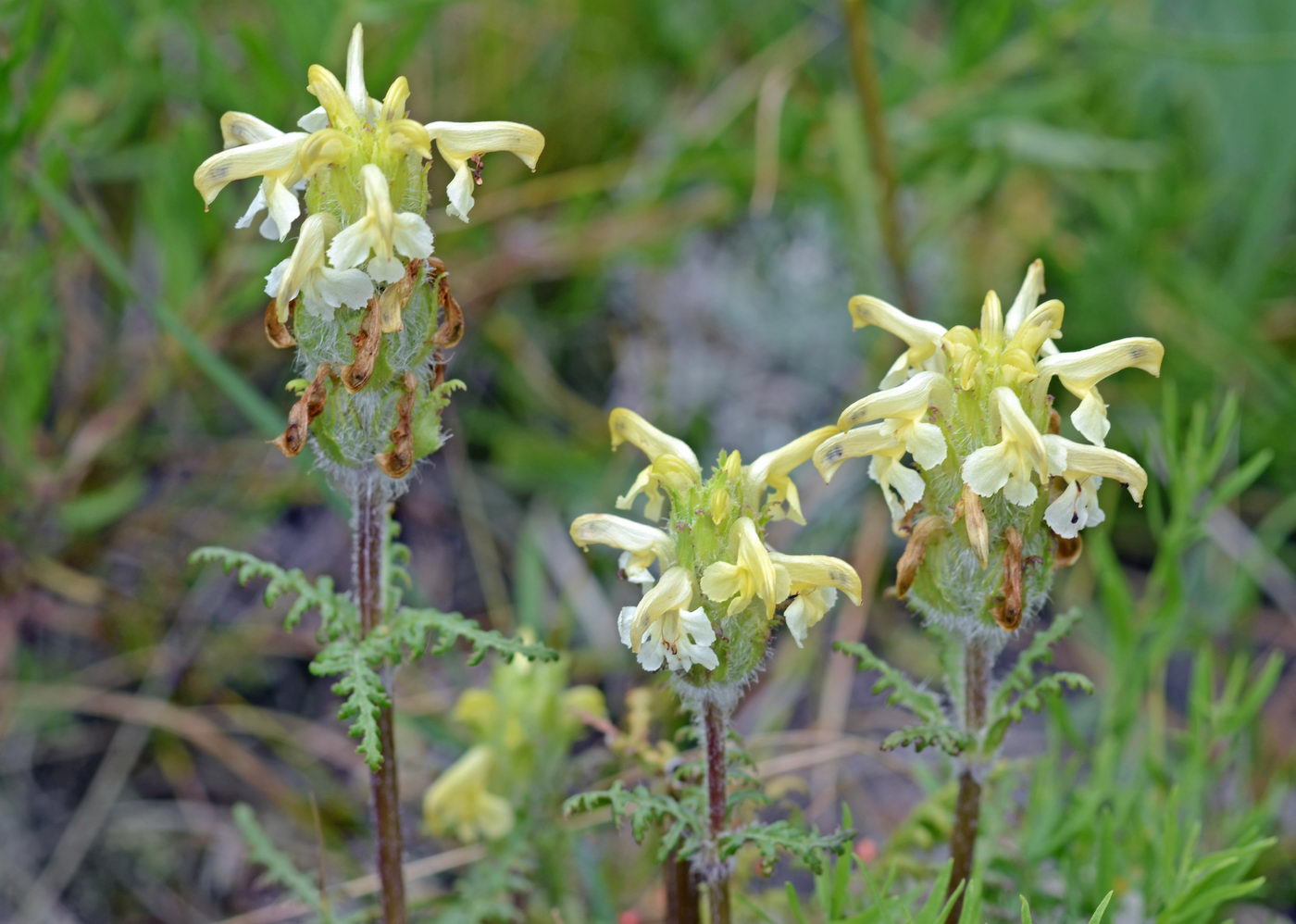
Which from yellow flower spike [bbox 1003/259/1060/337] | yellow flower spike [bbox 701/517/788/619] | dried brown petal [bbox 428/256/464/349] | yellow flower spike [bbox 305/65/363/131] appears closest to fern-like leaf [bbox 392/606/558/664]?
yellow flower spike [bbox 701/517/788/619]

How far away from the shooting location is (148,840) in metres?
2.63

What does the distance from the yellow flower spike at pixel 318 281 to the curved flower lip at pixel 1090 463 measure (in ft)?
2.54

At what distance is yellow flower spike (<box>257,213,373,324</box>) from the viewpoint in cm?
129

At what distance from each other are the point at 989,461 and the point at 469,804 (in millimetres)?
1200

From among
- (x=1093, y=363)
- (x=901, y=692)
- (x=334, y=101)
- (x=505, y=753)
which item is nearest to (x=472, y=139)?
(x=334, y=101)

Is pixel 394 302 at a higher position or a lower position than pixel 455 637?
higher

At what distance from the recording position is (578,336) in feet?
12.0

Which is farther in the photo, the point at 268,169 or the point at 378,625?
the point at 378,625

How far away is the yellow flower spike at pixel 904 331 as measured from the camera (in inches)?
57.4

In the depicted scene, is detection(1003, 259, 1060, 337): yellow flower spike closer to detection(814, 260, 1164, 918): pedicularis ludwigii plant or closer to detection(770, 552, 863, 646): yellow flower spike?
detection(814, 260, 1164, 918): pedicularis ludwigii plant

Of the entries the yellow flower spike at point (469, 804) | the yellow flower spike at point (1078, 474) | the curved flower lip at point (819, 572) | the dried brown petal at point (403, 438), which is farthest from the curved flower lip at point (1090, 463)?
the yellow flower spike at point (469, 804)

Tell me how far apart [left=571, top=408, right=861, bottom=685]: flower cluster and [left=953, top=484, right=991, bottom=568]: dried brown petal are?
136 millimetres

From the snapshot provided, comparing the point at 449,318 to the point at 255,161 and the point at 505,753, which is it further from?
the point at 505,753

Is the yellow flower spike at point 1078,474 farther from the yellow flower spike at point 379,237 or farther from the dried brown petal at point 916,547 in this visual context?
the yellow flower spike at point 379,237
